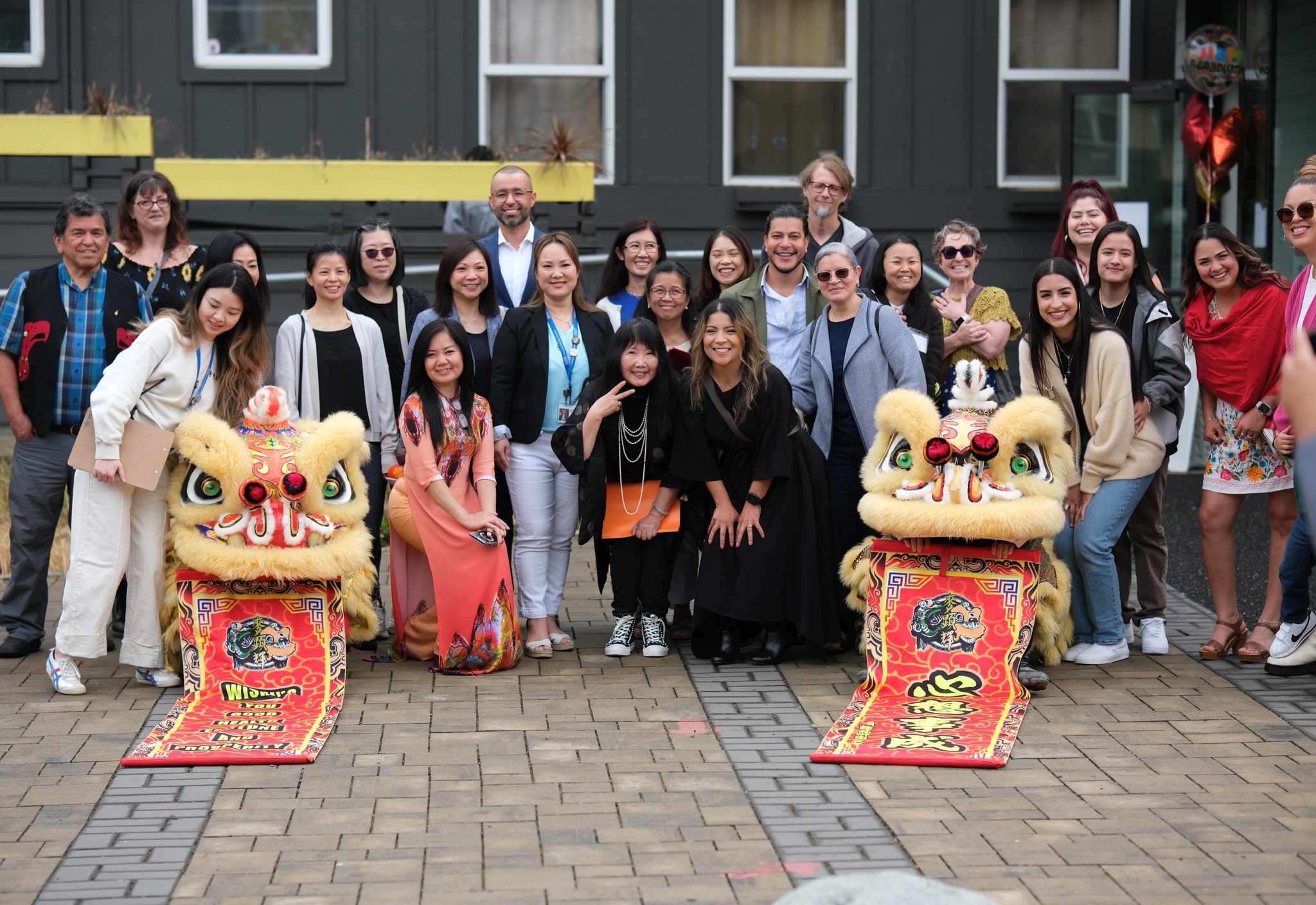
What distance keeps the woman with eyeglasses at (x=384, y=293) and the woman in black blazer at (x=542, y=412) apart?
586 millimetres

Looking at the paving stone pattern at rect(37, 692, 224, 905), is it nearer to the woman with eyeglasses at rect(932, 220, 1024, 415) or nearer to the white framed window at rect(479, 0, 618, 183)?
the woman with eyeglasses at rect(932, 220, 1024, 415)

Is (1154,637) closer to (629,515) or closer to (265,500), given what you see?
(629,515)

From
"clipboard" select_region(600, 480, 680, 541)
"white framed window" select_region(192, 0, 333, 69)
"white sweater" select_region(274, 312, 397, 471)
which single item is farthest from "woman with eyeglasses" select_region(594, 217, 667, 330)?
"white framed window" select_region(192, 0, 333, 69)

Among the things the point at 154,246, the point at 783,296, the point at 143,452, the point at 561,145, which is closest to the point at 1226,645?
the point at 783,296

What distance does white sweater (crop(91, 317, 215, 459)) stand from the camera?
252 inches

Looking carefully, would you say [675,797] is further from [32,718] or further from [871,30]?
[871,30]

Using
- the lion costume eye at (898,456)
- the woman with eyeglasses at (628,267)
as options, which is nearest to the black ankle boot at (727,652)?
the lion costume eye at (898,456)

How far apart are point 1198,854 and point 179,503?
4254mm

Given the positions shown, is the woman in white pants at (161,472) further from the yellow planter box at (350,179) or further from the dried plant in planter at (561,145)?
the dried plant in planter at (561,145)

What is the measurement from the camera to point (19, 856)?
4.76 meters

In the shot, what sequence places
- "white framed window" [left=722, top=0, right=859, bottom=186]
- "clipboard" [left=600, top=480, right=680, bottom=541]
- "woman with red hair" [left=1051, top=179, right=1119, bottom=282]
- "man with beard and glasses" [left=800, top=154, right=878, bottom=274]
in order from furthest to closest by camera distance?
"white framed window" [left=722, top=0, right=859, bottom=186] < "man with beard and glasses" [left=800, top=154, right=878, bottom=274] < "woman with red hair" [left=1051, top=179, right=1119, bottom=282] < "clipboard" [left=600, top=480, right=680, bottom=541]

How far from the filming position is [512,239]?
808cm

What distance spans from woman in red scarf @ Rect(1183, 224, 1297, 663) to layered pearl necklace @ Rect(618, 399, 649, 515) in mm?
2564

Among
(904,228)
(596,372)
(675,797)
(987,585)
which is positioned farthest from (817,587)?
(904,228)
